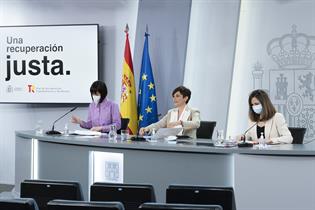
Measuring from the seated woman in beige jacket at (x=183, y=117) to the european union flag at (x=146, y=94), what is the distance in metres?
1.21

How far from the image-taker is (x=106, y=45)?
6906mm

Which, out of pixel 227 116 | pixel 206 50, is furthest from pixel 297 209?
pixel 206 50

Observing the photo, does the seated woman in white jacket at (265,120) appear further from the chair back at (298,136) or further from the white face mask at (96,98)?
the white face mask at (96,98)

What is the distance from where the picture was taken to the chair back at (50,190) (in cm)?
280

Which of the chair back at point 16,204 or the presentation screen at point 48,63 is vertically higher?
the presentation screen at point 48,63

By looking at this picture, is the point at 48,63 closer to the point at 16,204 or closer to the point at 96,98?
the point at 96,98

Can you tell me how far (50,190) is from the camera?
2.86 meters

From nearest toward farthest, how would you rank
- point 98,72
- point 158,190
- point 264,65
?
point 158,190 < point 264,65 < point 98,72

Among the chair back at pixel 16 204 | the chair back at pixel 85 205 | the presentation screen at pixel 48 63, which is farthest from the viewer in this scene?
the presentation screen at pixel 48 63

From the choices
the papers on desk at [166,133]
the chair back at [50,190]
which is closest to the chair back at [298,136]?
the papers on desk at [166,133]

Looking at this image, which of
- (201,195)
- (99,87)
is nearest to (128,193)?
(201,195)

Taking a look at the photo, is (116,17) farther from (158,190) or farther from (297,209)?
(297,209)

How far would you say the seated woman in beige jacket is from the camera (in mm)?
4801

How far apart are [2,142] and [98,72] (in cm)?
196
